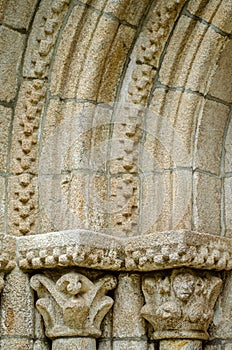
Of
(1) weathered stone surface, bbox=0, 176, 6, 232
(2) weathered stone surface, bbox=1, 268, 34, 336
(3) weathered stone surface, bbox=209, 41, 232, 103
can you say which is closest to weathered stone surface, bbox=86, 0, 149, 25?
(3) weathered stone surface, bbox=209, 41, 232, 103

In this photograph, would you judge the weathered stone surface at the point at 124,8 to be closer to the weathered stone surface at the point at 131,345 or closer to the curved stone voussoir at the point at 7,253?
the curved stone voussoir at the point at 7,253

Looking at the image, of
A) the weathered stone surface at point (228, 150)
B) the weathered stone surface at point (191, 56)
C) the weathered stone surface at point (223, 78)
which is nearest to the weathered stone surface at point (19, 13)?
the weathered stone surface at point (191, 56)

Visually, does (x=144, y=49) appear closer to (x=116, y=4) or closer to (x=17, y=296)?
(x=116, y=4)

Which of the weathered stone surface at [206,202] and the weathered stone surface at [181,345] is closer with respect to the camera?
the weathered stone surface at [181,345]

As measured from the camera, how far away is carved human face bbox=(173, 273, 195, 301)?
12.2ft

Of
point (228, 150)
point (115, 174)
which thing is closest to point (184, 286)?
point (115, 174)

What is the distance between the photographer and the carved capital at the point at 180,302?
12.2 feet

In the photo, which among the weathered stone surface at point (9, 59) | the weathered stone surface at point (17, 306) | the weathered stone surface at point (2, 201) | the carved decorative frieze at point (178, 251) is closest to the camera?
the carved decorative frieze at point (178, 251)

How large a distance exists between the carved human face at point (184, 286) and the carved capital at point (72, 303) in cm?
29

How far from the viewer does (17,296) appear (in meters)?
3.83

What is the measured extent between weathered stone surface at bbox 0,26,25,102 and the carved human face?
113 cm

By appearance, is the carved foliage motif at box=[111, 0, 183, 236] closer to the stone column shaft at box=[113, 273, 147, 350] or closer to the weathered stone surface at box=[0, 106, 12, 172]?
the stone column shaft at box=[113, 273, 147, 350]

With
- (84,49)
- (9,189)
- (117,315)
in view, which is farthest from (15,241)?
(84,49)

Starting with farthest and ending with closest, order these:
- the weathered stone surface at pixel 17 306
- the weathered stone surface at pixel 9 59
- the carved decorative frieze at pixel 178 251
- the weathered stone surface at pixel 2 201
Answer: the weathered stone surface at pixel 9 59
the weathered stone surface at pixel 2 201
the weathered stone surface at pixel 17 306
the carved decorative frieze at pixel 178 251
